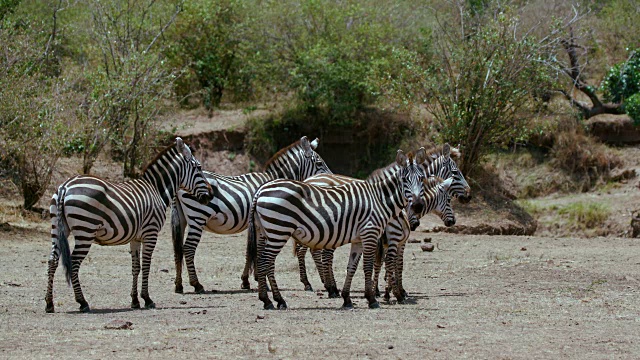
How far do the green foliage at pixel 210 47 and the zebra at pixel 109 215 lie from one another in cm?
1598

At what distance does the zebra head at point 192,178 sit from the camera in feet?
41.3

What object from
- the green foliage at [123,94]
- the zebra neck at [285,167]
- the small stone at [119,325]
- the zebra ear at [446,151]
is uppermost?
the green foliage at [123,94]

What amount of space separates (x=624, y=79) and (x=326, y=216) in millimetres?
18697

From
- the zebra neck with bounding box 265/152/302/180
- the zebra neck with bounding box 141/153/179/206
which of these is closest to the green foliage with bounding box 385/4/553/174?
the zebra neck with bounding box 265/152/302/180

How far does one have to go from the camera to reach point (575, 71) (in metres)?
28.5

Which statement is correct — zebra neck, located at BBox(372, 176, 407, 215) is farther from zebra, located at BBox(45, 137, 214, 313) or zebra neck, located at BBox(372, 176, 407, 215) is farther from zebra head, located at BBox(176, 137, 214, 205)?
zebra, located at BBox(45, 137, 214, 313)

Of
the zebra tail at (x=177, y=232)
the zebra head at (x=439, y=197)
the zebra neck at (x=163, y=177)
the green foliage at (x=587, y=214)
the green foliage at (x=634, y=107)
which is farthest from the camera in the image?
the green foliage at (x=634, y=107)

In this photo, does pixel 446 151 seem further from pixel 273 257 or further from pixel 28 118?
pixel 28 118

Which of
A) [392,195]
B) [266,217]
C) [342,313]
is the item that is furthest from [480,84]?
[342,313]

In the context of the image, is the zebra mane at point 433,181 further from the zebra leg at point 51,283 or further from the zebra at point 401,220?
the zebra leg at point 51,283

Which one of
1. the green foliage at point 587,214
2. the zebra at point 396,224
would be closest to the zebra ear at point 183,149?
the zebra at point 396,224

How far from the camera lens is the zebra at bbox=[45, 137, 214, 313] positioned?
10898mm

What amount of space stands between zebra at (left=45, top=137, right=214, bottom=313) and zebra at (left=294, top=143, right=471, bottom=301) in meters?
2.50

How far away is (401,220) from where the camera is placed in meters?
12.6
